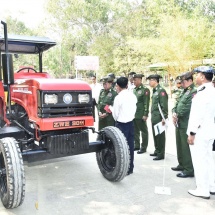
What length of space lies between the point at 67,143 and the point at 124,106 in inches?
40.4

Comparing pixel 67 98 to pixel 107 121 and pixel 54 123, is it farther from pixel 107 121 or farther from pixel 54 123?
pixel 107 121

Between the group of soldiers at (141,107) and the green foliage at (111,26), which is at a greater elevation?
the green foliage at (111,26)

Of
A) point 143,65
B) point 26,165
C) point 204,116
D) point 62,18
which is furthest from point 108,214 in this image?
point 62,18

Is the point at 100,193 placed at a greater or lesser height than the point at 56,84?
lesser

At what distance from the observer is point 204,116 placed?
339 cm

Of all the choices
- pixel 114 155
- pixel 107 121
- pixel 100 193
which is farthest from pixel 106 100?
pixel 100 193

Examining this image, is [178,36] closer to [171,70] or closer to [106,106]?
[171,70]

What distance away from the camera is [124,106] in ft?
13.6

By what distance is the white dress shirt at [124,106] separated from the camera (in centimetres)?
416

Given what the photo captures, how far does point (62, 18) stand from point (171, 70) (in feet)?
42.8

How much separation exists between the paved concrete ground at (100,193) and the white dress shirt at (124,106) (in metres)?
0.89

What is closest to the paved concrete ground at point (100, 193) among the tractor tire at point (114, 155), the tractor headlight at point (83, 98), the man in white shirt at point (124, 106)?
the tractor tire at point (114, 155)

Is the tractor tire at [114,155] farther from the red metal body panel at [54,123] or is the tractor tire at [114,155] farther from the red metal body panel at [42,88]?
the red metal body panel at [54,123]

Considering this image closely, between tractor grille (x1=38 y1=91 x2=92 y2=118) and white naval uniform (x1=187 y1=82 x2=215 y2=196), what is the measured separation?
1373 millimetres
